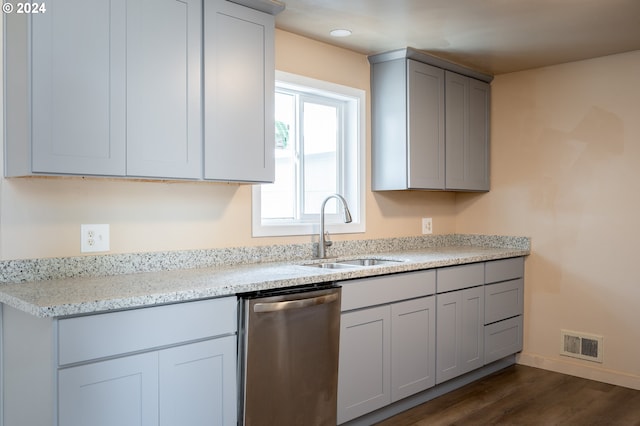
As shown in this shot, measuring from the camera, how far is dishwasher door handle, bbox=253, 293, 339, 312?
7.20ft

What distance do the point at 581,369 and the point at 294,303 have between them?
249 cm

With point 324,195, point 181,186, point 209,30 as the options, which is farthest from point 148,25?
point 324,195

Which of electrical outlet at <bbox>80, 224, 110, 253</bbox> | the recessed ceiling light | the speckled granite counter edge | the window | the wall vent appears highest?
the recessed ceiling light

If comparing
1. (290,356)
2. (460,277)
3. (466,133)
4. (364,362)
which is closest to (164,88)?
(290,356)

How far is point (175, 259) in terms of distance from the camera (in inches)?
101

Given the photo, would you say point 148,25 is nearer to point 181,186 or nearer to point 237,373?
point 181,186

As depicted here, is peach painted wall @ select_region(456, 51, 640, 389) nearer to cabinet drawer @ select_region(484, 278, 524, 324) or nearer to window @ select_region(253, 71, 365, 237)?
cabinet drawer @ select_region(484, 278, 524, 324)

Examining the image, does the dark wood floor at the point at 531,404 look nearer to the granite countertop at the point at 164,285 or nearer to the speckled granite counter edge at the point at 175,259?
the granite countertop at the point at 164,285

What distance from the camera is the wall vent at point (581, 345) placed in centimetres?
365

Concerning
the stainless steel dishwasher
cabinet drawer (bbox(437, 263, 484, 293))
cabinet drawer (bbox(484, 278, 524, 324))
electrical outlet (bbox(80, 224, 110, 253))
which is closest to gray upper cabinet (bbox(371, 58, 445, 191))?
cabinet drawer (bbox(437, 263, 484, 293))

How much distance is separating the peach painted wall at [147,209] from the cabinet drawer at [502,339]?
108 cm

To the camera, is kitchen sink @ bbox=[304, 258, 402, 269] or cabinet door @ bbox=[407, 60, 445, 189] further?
cabinet door @ bbox=[407, 60, 445, 189]

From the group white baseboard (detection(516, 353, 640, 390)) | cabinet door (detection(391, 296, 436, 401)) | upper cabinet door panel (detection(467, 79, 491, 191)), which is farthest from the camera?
upper cabinet door panel (detection(467, 79, 491, 191))

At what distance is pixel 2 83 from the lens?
6.75 feet
